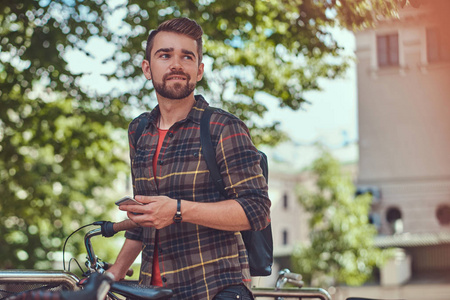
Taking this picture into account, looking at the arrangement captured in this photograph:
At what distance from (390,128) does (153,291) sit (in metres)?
51.7

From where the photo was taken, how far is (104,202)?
22.6 m

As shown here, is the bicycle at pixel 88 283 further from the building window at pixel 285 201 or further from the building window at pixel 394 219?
the building window at pixel 285 201

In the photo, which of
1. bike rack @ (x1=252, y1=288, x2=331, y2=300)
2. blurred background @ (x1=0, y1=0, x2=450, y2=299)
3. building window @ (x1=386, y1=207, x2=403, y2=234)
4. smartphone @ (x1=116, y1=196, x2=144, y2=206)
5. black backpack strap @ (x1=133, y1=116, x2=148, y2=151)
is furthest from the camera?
building window @ (x1=386, y1=207, x2=403, y2=234)

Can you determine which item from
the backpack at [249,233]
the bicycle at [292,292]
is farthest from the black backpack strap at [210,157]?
the bicycle at [292,292]

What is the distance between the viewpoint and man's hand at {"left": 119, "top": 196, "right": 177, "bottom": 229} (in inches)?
87.0

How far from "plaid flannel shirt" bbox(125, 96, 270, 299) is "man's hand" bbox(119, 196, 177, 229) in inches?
8.5

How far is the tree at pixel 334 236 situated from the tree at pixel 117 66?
24.6 meters

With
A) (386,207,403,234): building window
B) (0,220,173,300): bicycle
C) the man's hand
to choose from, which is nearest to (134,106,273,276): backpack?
the man's hand

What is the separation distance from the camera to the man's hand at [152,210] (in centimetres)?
221

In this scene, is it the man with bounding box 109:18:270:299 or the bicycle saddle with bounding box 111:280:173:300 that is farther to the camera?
the man with bounding box 109:18:270:299

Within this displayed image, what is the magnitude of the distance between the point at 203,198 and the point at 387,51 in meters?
50.6

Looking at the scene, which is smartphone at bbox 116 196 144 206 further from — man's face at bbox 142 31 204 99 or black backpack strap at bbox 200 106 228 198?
man's face at bbox 142 31 204 99

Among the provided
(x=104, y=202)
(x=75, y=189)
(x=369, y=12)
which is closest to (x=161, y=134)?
(x=369, y=12)

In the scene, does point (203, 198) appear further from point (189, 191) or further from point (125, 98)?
point (125, 98)
